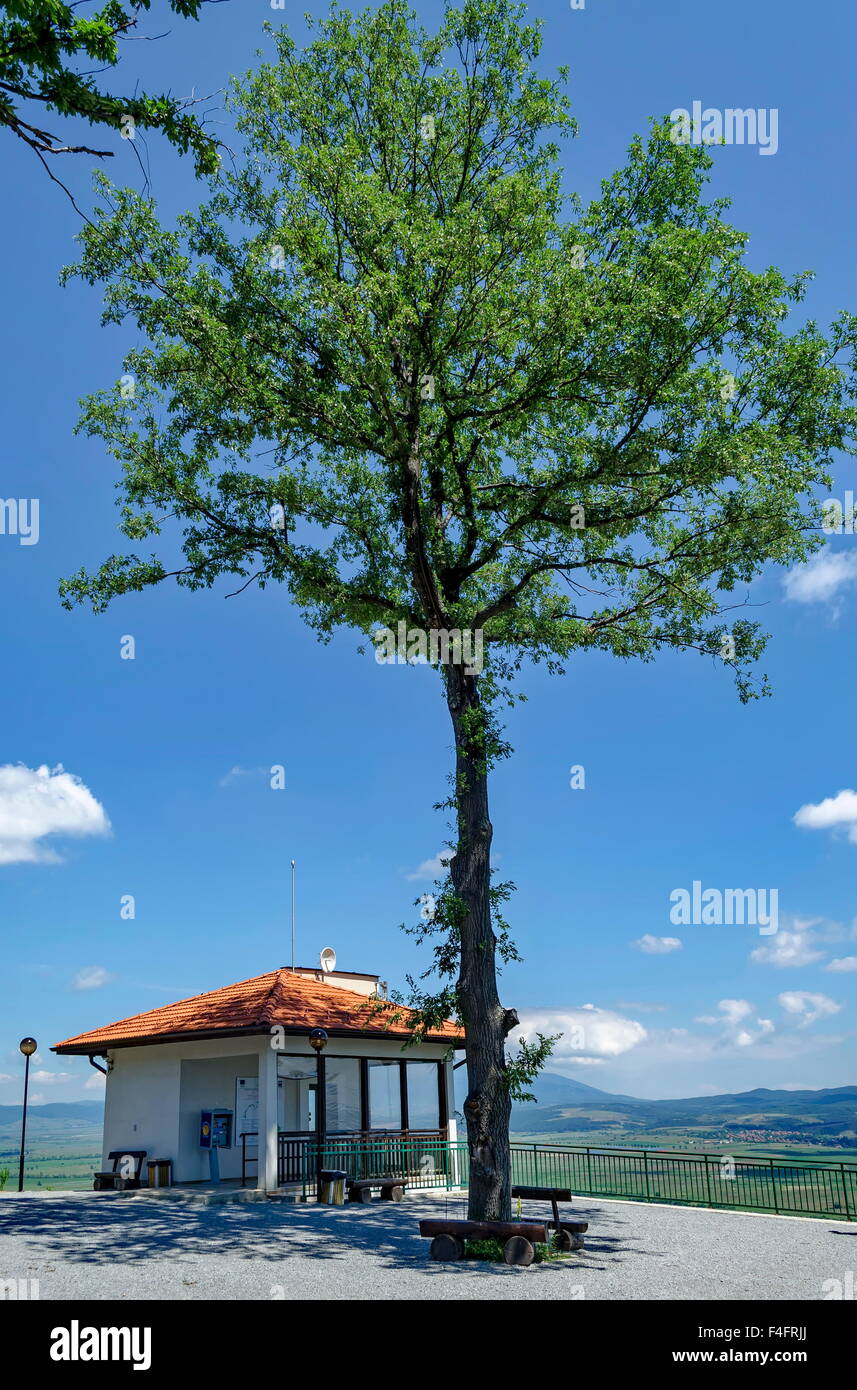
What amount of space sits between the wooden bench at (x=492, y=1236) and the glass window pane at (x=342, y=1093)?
36.9 ft

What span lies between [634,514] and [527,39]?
24.6 feet

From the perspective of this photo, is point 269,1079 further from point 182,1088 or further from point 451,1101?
point 451,1101

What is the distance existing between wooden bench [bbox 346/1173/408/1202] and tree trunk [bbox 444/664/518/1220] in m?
5.97

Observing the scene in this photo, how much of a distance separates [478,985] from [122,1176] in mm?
10448

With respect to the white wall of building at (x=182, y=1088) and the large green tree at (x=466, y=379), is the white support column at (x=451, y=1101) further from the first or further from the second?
the large green tree at (x=466, y=379)

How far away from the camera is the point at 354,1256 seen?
11258 millimetres

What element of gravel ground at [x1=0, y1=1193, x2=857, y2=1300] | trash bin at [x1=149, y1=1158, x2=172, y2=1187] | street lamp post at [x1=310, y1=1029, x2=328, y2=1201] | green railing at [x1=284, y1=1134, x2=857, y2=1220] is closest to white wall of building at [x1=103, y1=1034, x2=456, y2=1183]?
trash bin at [x1=149, y1=1158, x2=172, y2=1187]

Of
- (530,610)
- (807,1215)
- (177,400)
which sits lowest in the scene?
(807,1215)

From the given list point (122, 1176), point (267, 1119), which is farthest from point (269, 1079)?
point (122, 1176)

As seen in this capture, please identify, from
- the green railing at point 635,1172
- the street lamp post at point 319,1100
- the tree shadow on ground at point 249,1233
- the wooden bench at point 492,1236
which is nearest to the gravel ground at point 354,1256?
the tree shadow on ground at point 249,1233
